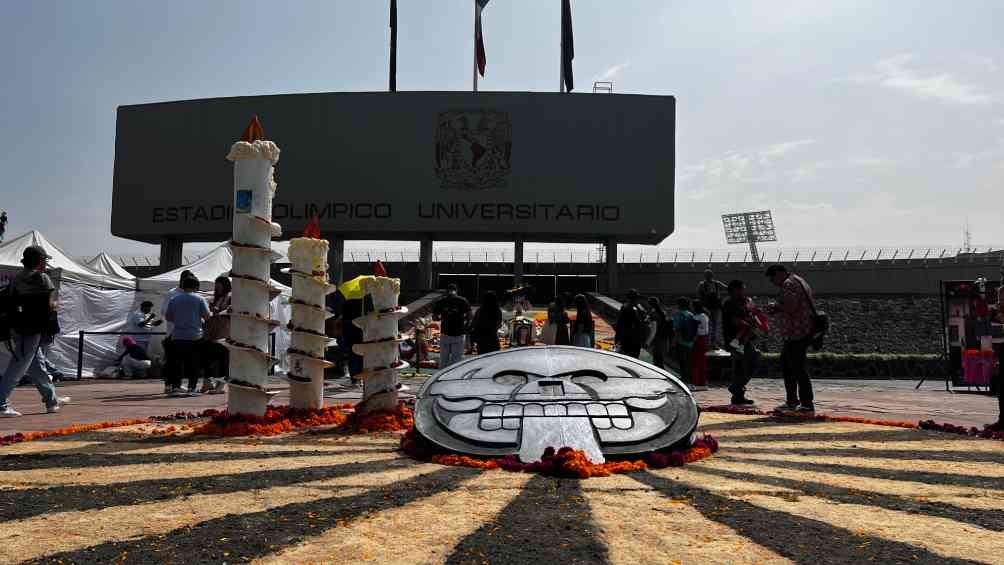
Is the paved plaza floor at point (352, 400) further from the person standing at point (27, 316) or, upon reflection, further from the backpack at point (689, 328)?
the backpack at point (689, 328)

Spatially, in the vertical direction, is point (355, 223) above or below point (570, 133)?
below

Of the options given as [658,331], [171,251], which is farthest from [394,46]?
[658,331]

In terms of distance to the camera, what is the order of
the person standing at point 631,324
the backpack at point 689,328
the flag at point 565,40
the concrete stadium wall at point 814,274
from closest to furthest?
the person standing at point 631,324
the backpack at point 689,328
the flag at point 565,40
the concrete stadium wall at point 814,274

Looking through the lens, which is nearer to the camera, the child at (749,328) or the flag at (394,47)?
the child at (749,328)

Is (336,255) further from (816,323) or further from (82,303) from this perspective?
(816,323)

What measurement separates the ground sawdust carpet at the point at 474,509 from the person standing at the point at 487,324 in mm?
4531

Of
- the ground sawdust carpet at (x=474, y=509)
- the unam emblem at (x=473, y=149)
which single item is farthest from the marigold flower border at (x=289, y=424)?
the unam emblem at (x=473, y=149)

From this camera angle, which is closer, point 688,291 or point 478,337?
point 478,337

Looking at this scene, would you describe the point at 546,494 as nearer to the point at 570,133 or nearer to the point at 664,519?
the point at 664,519

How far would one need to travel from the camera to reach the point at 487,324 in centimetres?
909

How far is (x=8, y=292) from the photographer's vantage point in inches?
245

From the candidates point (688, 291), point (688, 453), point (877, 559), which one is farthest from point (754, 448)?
point (688, 291)

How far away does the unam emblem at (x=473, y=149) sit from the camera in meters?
32.7

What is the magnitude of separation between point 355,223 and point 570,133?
440 inches
